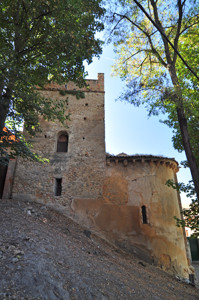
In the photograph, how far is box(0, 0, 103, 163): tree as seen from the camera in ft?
21.4

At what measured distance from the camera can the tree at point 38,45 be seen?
6508 millimetres

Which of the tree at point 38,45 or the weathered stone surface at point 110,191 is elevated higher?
the tree at point 38,45

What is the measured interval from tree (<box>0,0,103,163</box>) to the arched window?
Answer: 3695mm

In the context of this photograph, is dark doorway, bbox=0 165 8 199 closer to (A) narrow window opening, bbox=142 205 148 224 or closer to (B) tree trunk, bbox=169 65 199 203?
(A) narrow window opening, bbox=142 205 148 224

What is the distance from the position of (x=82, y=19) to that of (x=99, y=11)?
1052mm

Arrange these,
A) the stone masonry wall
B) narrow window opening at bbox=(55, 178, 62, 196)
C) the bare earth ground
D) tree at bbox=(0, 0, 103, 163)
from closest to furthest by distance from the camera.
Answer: the bare earth ground → tree at bbox=(0, 0, 103, 163) → the stone masonry wall → narrow window opening at bbox=(55, 178, 62, 196)

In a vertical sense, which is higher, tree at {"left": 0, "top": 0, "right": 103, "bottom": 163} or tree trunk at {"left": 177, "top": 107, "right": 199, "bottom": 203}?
tree at {"left": 0, "top": 0, "right": 103, "bottom": 163}

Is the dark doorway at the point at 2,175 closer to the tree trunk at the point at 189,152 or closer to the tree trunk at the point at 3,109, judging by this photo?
the tree trunk at the point at 3,109

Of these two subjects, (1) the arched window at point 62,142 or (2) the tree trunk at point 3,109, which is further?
(1) the arched window at point 62,142

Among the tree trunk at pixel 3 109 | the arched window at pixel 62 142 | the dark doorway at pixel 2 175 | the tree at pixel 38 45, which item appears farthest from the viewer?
the arched window at pixel 62 142

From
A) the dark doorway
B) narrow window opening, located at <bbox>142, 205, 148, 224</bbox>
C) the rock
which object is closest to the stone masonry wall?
the dark doorway

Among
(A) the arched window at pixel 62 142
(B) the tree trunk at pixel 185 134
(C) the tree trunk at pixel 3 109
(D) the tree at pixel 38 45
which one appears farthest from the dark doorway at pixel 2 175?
(B) the tree trunk at pixel 185 134

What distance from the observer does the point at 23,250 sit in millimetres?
4715

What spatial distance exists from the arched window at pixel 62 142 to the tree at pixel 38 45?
12.1 ft
